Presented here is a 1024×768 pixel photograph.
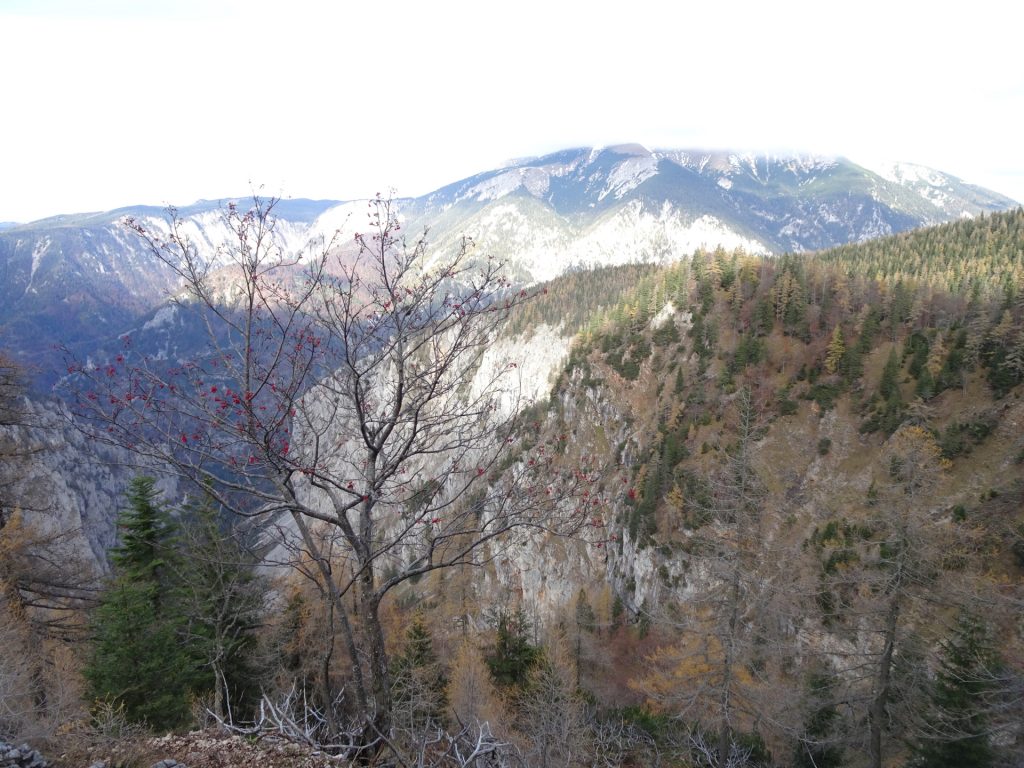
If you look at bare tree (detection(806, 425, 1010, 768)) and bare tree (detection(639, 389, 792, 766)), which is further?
bare tree (detection(639, 389, 792, 766))

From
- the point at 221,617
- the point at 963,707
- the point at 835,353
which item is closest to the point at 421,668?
the point at 221,617

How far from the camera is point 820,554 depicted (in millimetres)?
32688

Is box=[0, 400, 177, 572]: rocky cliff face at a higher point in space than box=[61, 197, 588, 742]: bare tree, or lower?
lower

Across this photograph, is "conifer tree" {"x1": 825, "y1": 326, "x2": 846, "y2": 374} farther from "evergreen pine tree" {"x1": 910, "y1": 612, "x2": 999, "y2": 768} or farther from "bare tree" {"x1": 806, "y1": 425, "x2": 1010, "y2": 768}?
"evergreen pine tree" {"x1": 910, "y1": 612, "x2": 999, "y2": 768}

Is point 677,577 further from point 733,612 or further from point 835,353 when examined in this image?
point 733,612

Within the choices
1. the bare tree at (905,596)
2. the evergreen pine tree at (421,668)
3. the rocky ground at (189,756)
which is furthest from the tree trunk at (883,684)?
the evergreen pine tree at (421,668)

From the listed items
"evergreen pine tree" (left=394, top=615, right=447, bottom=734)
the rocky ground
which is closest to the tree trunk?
the rocky ground

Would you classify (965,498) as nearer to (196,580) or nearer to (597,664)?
(597,664)

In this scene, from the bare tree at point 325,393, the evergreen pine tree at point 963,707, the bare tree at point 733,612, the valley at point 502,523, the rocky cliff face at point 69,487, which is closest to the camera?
the bare tree at point 325,393

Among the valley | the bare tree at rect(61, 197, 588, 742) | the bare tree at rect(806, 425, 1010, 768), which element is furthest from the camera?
the bare tree at rect(806, 425, 1010, 768)

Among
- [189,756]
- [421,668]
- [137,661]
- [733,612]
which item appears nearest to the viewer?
[189,756]

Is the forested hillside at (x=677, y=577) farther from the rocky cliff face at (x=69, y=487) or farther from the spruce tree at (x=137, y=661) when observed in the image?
the rocky cliff face at (x=69, y=487)

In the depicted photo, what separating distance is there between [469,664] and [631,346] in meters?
58.1

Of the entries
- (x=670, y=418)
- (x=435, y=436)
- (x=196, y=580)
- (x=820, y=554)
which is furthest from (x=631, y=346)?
(x=435, y=436)
